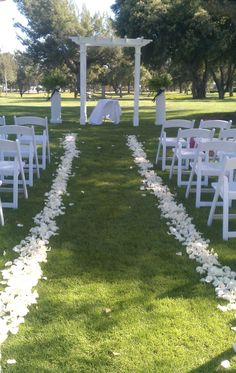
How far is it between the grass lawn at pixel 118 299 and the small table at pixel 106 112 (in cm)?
1085

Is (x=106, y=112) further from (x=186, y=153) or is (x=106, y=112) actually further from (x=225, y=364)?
(x=225, y=364)

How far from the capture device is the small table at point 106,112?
17.8 m

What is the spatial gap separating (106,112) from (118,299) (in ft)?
48.1

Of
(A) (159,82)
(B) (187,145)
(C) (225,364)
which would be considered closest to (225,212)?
(C) (225,364)

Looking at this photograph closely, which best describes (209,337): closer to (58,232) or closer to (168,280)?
(168,280)

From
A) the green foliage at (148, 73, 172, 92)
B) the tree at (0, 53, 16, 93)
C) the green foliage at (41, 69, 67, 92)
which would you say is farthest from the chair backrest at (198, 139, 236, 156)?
the tree at (0, 53, 16, 93)

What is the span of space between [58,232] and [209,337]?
269 cm

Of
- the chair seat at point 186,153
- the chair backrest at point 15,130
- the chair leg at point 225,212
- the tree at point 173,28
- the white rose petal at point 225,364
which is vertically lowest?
the white rose petal at point 225,364

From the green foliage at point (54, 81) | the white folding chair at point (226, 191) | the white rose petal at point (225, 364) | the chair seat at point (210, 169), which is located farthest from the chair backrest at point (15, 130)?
the green foliage at point (54, 81)

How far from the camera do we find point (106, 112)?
59.6 ft

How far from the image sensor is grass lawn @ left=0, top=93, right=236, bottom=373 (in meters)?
3.20

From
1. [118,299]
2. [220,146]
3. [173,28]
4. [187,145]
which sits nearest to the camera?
[118,299]

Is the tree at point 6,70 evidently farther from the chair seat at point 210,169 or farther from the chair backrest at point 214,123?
the chair seat at point 210,169

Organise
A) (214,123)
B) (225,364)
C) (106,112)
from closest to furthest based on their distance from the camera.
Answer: (225,364) < (214,123) < (106,112)
